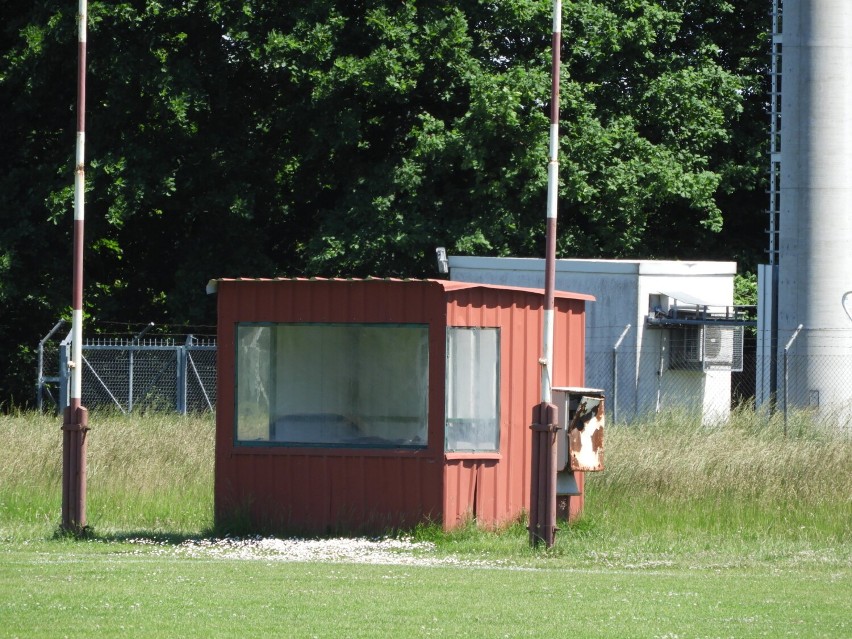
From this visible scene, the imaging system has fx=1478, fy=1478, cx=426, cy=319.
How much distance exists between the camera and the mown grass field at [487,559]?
9.88 metres

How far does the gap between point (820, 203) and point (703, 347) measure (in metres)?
3.62

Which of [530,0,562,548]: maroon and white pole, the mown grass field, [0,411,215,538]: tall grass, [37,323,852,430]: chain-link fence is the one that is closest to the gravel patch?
the mown grass field

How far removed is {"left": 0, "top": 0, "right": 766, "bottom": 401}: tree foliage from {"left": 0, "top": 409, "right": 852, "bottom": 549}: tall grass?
36.5ft

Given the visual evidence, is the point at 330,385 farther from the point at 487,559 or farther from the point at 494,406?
the point at 487,559

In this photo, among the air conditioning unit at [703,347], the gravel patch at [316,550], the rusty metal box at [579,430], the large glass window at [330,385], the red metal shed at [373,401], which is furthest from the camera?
the air conditioning unit at [703,347]

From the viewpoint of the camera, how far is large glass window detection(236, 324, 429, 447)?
1594 cm

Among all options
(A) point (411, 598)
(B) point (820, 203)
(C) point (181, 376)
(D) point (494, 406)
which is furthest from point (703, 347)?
(A) point (411, 598)

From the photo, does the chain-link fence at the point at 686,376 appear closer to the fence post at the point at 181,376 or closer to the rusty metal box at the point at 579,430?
the fence post at the point at 181,376

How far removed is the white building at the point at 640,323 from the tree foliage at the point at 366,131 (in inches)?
172

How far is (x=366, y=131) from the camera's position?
3359cm

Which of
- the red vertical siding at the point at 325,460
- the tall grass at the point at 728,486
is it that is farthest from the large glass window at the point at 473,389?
the tall grass at the point at 728,486

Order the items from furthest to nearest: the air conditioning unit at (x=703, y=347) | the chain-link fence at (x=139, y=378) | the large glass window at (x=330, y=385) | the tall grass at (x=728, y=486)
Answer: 1. the chain-link fence at (x=139, y=378)
2. the air conditioning unit at (x=703, y=347)
3. the tall grass at (x=728, y=486)
4. the large glass window at (x=330, y=385)

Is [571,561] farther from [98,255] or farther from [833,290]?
[98,255]

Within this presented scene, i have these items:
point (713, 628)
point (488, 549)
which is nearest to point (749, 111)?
point (488, 549)
